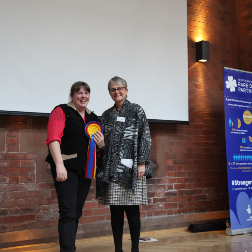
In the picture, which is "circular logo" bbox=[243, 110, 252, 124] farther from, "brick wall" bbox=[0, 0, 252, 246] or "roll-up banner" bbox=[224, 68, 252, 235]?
"brick wall" bbox=[0, 0, 252, 246]

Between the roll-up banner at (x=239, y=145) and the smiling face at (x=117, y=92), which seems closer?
the smiling face at (x=117, y=92)

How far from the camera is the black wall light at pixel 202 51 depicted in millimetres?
4465

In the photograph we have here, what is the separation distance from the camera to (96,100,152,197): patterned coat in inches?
96.5

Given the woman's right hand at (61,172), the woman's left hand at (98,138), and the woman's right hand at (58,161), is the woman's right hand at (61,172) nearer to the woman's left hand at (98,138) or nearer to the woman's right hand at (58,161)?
the woman's right hand at (58,161)

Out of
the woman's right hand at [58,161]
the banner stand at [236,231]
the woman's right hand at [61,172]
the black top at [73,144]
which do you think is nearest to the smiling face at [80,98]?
the black top at [73,144]

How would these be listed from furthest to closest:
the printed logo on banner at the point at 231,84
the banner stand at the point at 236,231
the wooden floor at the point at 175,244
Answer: the printed logo on banner at the point at 231,84 < the banner stand at the point at 236,231 < the wooden floor at the point at 175,244

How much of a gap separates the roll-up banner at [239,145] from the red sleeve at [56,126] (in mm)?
2369

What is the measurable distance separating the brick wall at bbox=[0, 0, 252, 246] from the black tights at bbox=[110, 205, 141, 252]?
1.06 meters

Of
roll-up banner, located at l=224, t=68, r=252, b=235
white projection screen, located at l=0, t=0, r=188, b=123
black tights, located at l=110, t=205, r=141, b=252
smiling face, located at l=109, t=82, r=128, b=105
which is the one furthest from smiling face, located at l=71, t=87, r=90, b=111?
roll-up banner, located at l=224, t=68, r=252, b=235

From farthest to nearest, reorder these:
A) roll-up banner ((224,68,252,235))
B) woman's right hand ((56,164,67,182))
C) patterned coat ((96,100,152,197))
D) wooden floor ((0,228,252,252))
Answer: roll-up banner ((224,68,252,235)), wooden floor ((0,228,252,252)), patterned coat ((96,100,152,197)), woman's right hand ((56,164,67,182))

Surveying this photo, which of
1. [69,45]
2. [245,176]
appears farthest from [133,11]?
[245,176]

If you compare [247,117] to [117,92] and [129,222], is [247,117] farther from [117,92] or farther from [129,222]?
[129,222]

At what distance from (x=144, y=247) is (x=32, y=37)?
2335 millimetres

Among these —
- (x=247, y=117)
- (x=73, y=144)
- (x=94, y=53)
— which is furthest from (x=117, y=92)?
(x=247, y=117)
